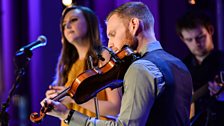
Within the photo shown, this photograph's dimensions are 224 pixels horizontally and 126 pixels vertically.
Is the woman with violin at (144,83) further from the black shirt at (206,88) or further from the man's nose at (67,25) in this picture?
the black shirt at (206,88)

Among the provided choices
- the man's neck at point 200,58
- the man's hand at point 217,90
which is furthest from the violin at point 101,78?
the man's neck at point 200,58

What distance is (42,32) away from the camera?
3.62 meters

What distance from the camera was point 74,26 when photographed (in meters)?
2.53

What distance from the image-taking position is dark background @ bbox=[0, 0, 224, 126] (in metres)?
3.25

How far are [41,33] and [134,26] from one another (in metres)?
2.06

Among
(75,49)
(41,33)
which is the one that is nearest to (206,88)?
(75,49)

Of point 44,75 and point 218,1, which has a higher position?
point 218,1

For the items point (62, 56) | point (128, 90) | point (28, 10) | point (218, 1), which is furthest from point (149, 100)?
point (28, 10)

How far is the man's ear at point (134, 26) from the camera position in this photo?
5.50 feet

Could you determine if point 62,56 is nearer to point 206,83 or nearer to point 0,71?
point 206,83

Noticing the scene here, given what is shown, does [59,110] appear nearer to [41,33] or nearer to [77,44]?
[77,44]

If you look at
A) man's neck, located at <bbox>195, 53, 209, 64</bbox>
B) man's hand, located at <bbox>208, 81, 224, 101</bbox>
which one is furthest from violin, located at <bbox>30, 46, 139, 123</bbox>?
man's neck, located at <bbox>195, 53, 209, 64</bbox>

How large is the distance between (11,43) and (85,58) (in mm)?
1703

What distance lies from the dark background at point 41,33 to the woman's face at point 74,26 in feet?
1.50
